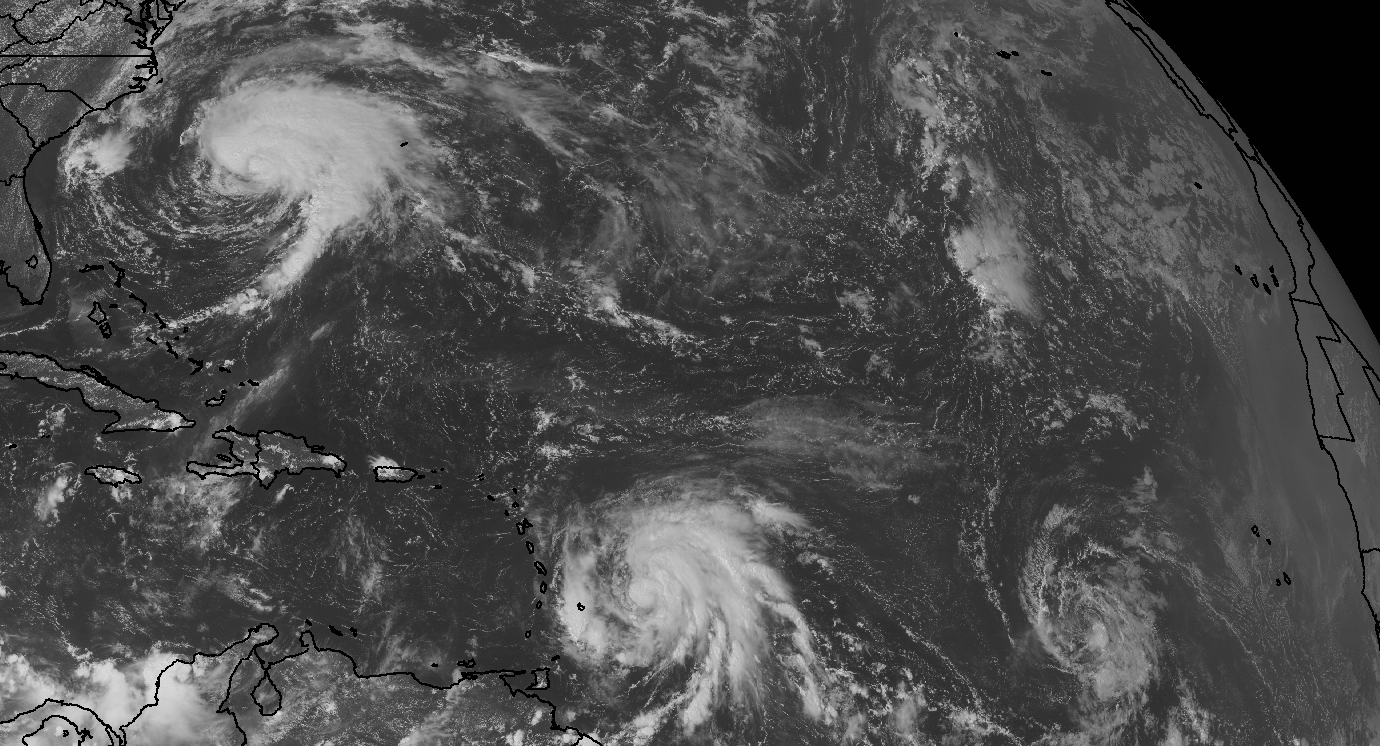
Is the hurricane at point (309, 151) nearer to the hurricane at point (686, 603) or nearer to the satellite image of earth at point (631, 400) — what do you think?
the satellite image of earth at point (631, 400)

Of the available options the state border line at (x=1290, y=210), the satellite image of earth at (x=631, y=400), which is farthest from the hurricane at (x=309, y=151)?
the state border line at (x=1290, y=210)

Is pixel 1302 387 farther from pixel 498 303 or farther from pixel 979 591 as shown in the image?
pixel 498 303

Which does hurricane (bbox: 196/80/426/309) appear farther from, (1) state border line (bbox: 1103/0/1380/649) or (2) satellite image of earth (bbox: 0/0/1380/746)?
(1) state border line (bbox: 1103/0/1380/649)

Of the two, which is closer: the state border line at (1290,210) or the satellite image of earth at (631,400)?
the satellite image of earth at (631,400)

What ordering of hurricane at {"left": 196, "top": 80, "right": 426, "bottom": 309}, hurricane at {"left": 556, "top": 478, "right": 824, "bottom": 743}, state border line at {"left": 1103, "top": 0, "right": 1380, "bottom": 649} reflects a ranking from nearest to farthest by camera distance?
hurricane at {"left": 556, "top": 478, "right": 824, "bottom": 743} → hurricane at {"left": 196, "top": 80, "right": 426, "bottom": 309} → state border line at {"left": 1103, "top": 0, "right": 1380, "bottom": 649}

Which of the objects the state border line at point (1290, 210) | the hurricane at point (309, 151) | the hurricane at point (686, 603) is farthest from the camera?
the state border line at point (1290, 210)

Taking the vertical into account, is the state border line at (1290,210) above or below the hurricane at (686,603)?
above

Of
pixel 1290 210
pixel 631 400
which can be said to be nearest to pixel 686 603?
pixel 631 400

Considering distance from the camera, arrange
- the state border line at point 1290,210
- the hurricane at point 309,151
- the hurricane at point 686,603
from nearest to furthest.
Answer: the hurricane at point 686,603 → the hurricane at point 309,151 → the state border line at point 1290,210

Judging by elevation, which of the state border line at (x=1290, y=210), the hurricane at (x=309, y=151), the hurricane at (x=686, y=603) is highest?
the state border line at (x=1290, y=210)

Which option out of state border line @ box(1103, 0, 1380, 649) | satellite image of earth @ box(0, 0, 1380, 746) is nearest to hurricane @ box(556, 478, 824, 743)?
satellite image of earth @ box(0, 0, 1380, 746)
